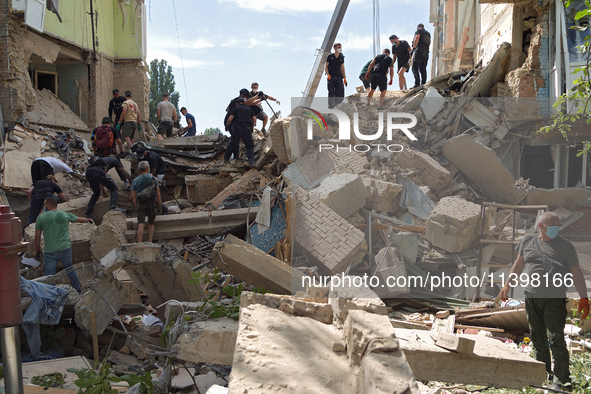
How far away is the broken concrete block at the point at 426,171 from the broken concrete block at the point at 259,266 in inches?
129

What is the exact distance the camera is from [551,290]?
150 inches

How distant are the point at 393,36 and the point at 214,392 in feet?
34.4

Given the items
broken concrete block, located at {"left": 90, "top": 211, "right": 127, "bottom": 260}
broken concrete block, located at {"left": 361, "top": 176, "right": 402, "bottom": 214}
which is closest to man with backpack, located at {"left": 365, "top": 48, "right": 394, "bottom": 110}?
broken concrete block, located at {"left": 361, "top": 176, "right": 402, "bottom": 214}

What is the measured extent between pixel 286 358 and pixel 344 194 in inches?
206

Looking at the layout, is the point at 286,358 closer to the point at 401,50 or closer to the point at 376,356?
the point at 376,356

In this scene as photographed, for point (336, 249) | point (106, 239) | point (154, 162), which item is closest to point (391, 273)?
point (336, 249)

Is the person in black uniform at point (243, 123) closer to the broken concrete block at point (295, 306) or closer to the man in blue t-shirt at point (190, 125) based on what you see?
the man in blue t-shirt at point (190, 125)

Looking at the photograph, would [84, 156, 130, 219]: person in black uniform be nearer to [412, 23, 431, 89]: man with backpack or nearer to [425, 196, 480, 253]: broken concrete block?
[425, 196, 480, 253]: broken concrete block

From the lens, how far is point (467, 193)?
7.62 metres

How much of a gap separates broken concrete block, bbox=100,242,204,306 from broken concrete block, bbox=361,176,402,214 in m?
3.34

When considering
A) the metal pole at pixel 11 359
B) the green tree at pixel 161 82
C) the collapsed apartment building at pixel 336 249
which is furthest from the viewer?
the green tree at pixel 161 82

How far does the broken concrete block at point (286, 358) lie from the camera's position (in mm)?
1828

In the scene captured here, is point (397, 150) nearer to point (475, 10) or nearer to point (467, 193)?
point (467, 193)

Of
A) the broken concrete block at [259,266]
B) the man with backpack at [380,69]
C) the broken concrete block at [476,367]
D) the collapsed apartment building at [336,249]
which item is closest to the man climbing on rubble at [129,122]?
the collapsed apartment building at [336,249]
